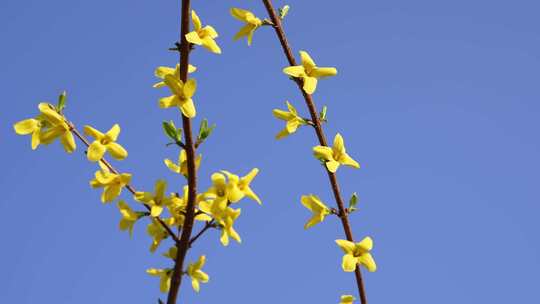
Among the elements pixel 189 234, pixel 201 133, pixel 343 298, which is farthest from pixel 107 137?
pixel 343 298

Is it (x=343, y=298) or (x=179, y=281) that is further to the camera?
(x=343, y=298)

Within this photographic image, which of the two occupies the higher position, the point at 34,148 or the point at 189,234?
the point at 34,148

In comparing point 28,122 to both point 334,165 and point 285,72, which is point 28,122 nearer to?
point 285,72

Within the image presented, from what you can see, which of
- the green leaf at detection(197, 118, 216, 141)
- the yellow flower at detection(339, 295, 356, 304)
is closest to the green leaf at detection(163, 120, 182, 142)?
the green leaf at detection(197, 118, 216, 141)

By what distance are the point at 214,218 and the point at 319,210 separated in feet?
2.87

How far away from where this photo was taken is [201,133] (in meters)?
2.73

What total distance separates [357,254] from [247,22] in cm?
149

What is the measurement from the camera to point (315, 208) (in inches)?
128

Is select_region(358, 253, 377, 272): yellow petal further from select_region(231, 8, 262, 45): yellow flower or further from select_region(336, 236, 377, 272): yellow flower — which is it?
select_region(231, 8, 262, 45): yellow flower

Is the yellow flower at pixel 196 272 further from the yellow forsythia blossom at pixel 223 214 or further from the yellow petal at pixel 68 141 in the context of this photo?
the yellow petal at pixel 68 141

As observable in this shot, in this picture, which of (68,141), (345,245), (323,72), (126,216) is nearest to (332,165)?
(345,245)

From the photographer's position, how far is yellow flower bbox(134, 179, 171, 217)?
2.58 m

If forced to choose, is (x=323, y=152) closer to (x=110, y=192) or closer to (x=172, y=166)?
(x=172, y=166)

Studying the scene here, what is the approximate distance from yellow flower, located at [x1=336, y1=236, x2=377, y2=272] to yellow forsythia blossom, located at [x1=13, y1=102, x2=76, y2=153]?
1.51 m
